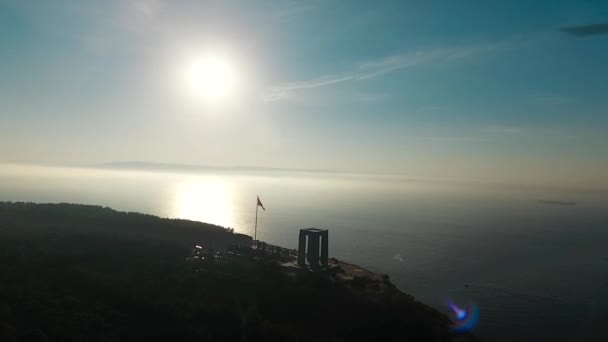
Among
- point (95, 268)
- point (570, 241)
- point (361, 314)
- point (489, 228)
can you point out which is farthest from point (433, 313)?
point (489, 228)

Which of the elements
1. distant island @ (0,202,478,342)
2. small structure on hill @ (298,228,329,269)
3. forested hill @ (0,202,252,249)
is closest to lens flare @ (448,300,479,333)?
distant island @ (0,202,478,342)

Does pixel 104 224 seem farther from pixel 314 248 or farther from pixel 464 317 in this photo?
pixel 464 317

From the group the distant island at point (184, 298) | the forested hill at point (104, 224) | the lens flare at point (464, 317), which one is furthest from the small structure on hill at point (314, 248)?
the forested hill at point (104, 224)

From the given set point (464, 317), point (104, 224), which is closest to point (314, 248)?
point (464, 317)

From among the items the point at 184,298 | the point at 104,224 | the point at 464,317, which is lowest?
the point at 464,317

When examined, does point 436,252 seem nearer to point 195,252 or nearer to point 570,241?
point 570,241

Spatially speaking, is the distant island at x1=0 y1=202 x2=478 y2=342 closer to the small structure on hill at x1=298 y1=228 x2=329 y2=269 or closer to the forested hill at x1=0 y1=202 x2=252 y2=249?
the small structure on hill at x1=298 y1=228 x2=329 y2=269

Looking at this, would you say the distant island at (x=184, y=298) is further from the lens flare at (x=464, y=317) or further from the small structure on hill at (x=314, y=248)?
the lens flare at (x=464, y=317)

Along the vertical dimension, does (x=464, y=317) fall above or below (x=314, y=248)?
below
